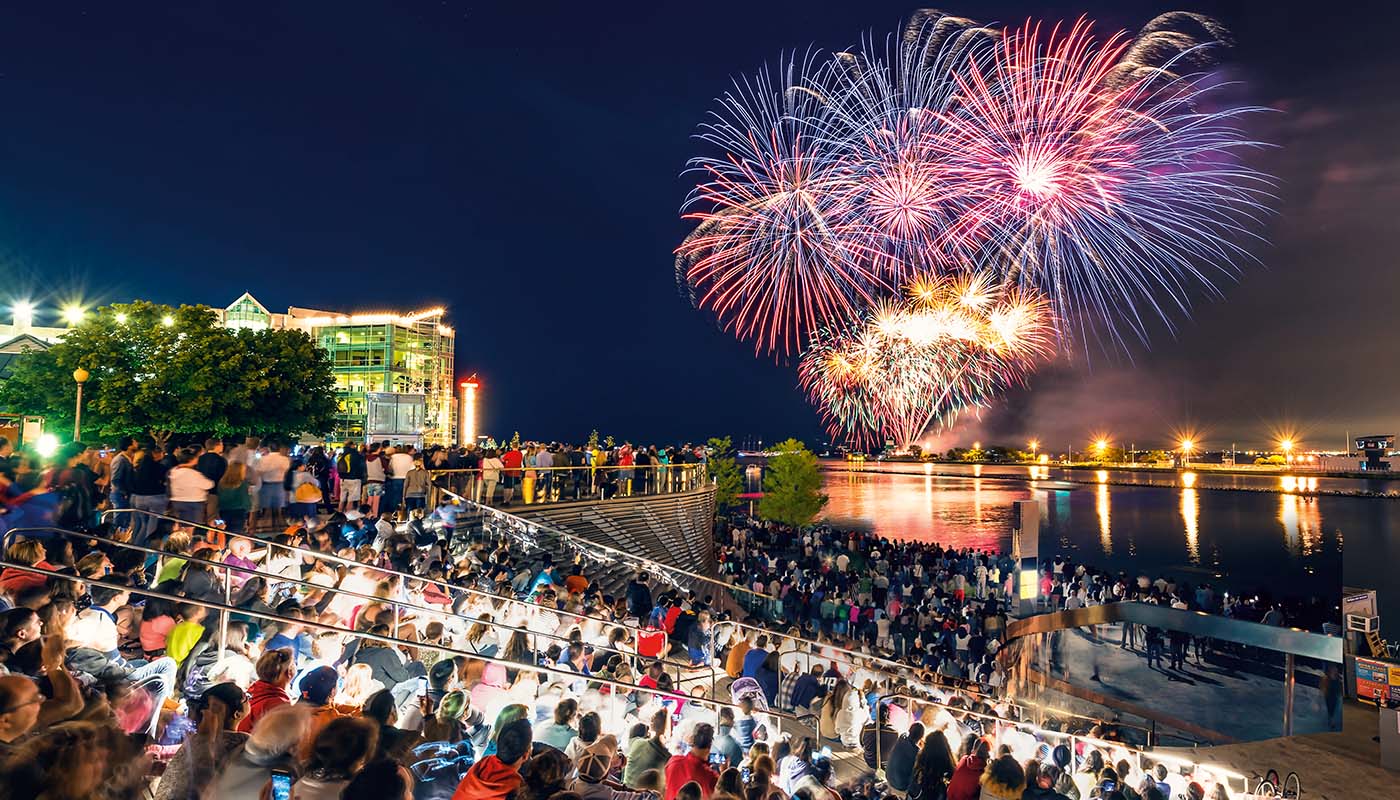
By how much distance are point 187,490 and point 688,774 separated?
28.7 ft

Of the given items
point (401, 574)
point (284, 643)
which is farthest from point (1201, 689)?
point (284, 643)

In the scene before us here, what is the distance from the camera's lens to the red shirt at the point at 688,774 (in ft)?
14.6

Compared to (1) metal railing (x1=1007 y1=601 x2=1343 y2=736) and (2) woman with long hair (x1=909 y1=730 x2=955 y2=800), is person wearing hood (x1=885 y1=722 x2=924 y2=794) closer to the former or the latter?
(2) woman with long hair (x1=909 y1=730 x2=955 y2=800)

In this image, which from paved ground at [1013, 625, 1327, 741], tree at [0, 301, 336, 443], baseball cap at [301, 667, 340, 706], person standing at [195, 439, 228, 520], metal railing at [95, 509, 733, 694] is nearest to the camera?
baseball cap at [301, 667, 340, 706]

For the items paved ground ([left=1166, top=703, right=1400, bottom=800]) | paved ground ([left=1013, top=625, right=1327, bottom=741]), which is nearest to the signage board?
paved ground ([left=1166, top=703, right=1400, bottom=800])

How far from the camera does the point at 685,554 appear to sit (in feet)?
73.9

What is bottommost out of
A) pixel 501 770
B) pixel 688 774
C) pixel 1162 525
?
pixel 1162 525

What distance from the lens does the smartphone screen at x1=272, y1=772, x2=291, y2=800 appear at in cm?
288

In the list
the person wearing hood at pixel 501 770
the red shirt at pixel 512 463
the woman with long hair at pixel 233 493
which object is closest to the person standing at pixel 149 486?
the woman with long hair at pixel 233 493

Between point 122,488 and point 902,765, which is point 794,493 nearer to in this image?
point 122,488

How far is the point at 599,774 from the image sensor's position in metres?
4.41

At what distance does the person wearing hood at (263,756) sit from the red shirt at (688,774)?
2.39 meters

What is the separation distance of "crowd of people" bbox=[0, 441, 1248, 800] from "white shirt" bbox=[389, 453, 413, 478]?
773 mm

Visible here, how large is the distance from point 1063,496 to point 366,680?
135167 millimetres
